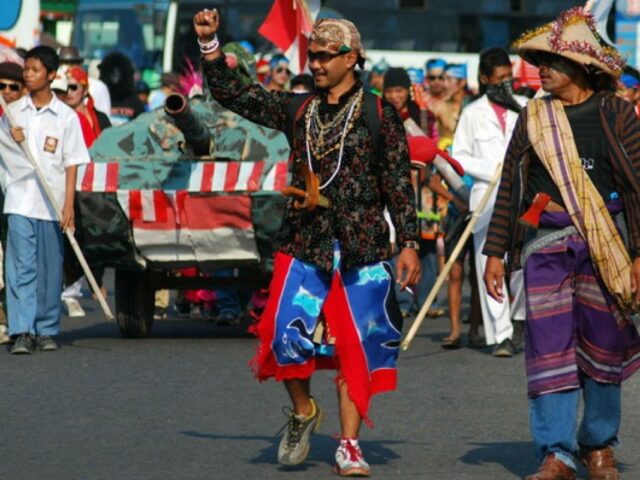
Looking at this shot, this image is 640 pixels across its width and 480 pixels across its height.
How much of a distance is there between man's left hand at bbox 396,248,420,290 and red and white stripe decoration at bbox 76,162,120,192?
4.94 metres

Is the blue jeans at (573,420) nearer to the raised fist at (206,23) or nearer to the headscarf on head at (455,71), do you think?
the raised fist at (206,23)

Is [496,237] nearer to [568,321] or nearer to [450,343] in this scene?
[568,321]

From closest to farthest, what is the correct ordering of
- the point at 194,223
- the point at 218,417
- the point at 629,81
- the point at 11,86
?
the point at 218,417 → the point at 194,223 → the point at 11,86 → the point at 629,81

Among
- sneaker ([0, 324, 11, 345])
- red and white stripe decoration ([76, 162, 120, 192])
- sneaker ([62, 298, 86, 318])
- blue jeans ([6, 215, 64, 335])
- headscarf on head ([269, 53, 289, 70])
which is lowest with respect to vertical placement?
sneaker ([62, 298, 86, 318])

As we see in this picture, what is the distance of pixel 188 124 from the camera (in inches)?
490

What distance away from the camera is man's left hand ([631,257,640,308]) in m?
7.52

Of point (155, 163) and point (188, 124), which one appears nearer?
point (188, 124)

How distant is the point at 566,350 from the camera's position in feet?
24.8

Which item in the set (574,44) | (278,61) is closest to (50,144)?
(574,44)

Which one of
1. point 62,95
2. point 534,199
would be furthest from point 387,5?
point 534,199

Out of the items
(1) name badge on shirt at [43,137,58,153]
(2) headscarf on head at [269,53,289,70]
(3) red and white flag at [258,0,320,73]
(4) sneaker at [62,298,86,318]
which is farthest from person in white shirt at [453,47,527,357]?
(2) headscarf on head at [269,53,289,70]

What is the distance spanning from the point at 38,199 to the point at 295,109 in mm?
4768

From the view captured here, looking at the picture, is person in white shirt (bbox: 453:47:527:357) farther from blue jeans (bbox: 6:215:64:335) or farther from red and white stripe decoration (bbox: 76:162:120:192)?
blue jeans (bbox: 6:215:64:335)

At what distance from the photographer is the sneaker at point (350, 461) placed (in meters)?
7.72
